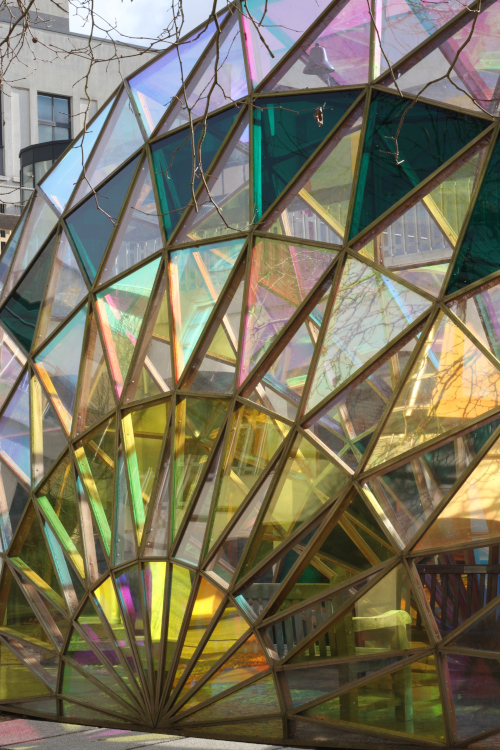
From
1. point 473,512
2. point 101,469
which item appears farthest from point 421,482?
point 101,469

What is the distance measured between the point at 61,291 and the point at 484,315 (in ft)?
20.1

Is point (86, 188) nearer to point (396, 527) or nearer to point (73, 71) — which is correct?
point (396, 527)

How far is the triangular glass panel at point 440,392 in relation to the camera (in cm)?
775

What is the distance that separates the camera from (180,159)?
10.4 metres

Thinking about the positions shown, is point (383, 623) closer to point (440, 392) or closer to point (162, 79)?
point (440, 392)

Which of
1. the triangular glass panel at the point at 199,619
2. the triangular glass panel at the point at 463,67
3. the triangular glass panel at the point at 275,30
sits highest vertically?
the triangular glass panel at the point at 275,30

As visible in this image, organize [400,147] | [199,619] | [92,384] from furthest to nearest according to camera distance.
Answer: [92,384], [199,619], [400,147]

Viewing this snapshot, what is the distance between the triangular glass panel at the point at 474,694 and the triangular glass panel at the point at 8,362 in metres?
7.37

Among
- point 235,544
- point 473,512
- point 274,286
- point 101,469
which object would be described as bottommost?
point 235,544

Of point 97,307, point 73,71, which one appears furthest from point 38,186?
point 73,71

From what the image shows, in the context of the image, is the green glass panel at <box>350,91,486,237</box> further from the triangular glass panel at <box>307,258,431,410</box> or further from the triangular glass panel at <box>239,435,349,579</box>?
the triangular glass panel at <box>239,435,349,579</box>

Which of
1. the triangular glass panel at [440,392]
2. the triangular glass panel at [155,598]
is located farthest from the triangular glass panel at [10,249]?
the triangular glass panel at [440,392]

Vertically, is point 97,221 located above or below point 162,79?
below

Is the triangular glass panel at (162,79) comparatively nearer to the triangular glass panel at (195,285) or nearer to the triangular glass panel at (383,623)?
the triangular glass panel at (195,285)
